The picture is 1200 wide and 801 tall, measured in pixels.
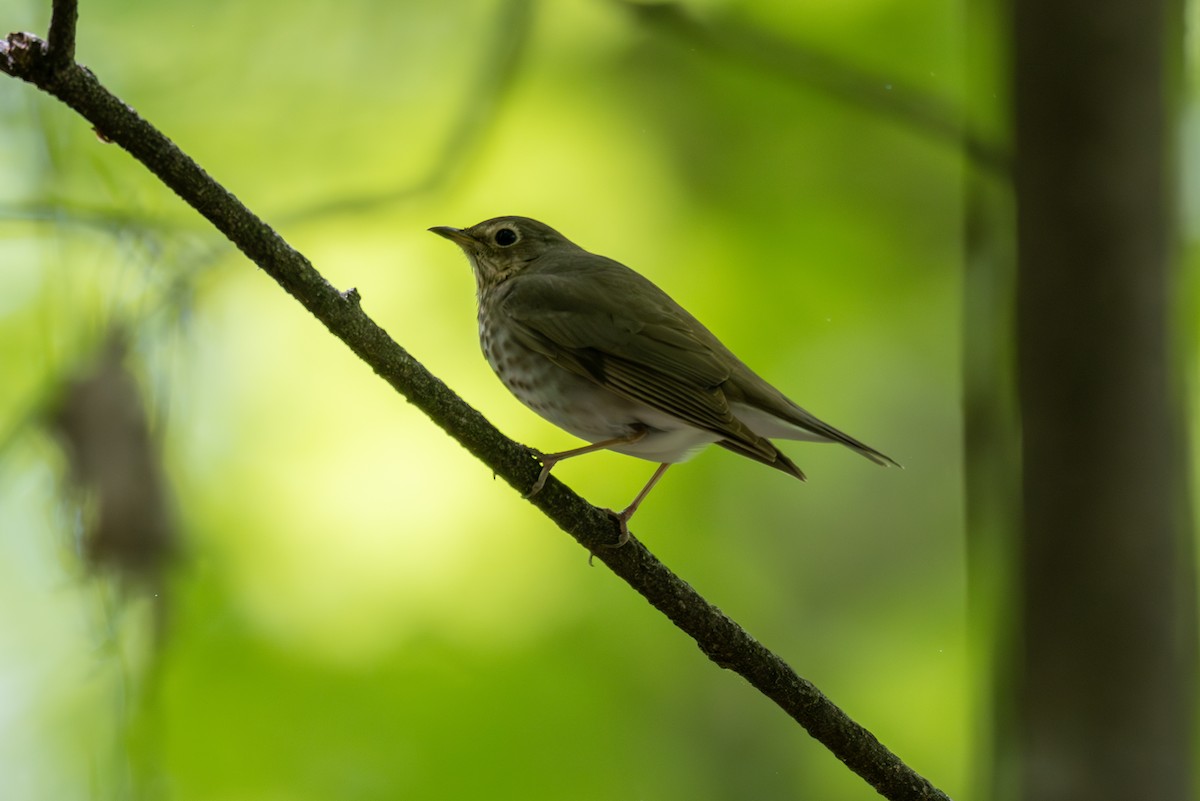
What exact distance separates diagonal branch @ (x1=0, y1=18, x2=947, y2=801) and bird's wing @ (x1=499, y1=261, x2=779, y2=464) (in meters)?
0.85

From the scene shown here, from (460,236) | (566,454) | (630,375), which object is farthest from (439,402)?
(460,236)

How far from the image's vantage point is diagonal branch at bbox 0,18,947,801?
231cm

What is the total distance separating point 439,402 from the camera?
9.04 feet

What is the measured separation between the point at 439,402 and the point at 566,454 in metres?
0.83

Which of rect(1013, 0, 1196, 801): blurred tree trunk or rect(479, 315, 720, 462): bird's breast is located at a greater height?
rect(1013, 0, 1196, 801): blurred tree trunk

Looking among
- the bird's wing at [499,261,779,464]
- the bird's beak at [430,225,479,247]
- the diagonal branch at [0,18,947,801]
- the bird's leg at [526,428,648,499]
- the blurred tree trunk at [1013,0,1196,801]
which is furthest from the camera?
the bird's beak at [430,225,479,247]

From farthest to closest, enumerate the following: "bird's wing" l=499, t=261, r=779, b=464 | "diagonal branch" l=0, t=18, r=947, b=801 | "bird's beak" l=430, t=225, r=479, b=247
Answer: "bird's beak" l=430, t=225, r=479, b=247 → "bird's wing" l=499, t=261, r=779, b=464 → "diagonal branch" l=0, t=18, r=947, b=801

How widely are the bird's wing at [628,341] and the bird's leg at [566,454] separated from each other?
0.20 metres

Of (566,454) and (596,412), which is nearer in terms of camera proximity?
(566,454)

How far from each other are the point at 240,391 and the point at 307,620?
1551 mm

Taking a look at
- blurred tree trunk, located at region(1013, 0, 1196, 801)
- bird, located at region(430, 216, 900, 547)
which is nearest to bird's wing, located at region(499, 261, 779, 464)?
bird, located at region(430, 216, 900, 547)

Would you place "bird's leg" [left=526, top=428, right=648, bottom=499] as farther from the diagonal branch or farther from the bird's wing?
the bird's wing

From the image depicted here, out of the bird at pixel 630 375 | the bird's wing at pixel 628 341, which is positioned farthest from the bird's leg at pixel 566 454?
the bird's wing at pixel 628 341

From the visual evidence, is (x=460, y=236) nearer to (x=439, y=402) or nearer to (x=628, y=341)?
(x=628, y=341)
